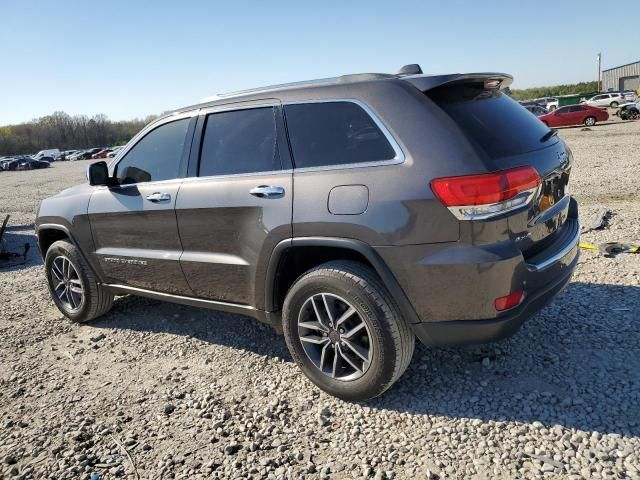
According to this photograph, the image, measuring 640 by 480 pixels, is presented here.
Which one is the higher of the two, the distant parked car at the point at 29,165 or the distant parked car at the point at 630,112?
the distant parked car at the point at 29,165

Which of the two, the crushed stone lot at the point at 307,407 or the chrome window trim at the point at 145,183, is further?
the chrome window trim at the point at 145,183

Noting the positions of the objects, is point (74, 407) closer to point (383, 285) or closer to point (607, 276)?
point (383, 285)

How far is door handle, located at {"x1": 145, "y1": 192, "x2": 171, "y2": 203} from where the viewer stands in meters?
3.60

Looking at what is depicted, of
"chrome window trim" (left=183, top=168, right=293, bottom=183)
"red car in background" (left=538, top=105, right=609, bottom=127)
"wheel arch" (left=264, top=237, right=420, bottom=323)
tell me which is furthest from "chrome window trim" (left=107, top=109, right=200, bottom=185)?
"red car in background" (left=538, top=105, right=609, bottom=127)

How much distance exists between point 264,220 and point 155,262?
1254 mm

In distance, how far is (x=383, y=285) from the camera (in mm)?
2705

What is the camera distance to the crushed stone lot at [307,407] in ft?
8.04

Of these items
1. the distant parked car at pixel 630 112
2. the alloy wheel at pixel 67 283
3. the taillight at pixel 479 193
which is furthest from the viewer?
the distant parked car at pixel 630 112

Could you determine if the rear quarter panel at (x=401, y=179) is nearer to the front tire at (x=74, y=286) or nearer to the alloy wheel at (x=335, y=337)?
the alloy wheel at (x=335, y=337)

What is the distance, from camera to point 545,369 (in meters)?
3.09

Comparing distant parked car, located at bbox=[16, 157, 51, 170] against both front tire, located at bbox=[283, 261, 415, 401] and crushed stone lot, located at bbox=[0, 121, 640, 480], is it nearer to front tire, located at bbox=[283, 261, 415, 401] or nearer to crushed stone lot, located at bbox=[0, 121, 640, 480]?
crushed stone lot, located at bbox=[0, 121, 640, 480]

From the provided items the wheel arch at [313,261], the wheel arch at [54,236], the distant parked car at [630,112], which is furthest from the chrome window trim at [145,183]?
the distant parked car at [630,112]

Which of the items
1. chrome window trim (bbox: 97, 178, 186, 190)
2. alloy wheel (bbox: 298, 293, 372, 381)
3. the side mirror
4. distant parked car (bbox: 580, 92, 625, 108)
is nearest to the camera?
alloy wheel (bbox: 298, 293, 372, 381)

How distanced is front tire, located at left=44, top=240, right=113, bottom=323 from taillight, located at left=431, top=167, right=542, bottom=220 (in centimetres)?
336
